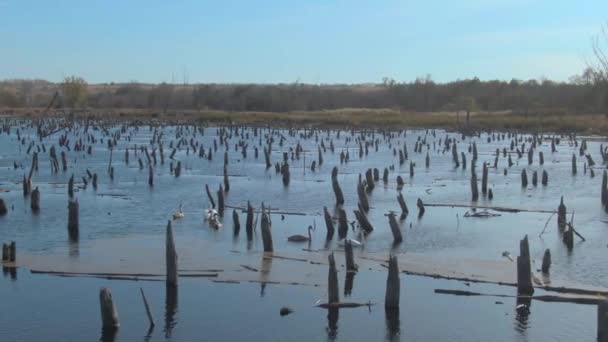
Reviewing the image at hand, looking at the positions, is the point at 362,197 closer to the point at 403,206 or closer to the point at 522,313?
the point at 403,206

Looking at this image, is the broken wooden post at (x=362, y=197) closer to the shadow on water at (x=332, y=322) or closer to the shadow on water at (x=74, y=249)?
the shadow on water at (x=74, y=249)

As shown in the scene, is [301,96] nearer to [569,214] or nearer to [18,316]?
[569,214]

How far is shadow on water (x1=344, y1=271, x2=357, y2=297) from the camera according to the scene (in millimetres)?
18453

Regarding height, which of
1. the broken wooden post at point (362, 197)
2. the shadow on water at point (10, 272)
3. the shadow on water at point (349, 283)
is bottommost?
the shadow on water at point (10, 272)

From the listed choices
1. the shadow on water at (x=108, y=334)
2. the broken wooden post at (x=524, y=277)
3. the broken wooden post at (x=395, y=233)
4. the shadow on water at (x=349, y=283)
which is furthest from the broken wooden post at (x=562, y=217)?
the shadow on water at (x=108, y=334)

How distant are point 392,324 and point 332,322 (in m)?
1.18

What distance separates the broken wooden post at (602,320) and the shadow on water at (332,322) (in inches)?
184

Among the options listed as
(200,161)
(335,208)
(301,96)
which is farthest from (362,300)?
(301,96)

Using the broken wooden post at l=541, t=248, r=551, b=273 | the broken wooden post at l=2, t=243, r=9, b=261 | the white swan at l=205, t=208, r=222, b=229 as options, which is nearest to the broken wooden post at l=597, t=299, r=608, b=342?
the broken wooden post at l=541, t=248, r=551, b=273

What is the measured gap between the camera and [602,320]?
46.9 ft

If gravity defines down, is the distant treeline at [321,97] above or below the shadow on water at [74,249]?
above

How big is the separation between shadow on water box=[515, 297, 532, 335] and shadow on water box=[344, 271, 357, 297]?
3614 mm

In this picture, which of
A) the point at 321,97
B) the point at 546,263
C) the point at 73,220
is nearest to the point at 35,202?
the point at 73,220

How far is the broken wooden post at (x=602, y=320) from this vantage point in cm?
1398
